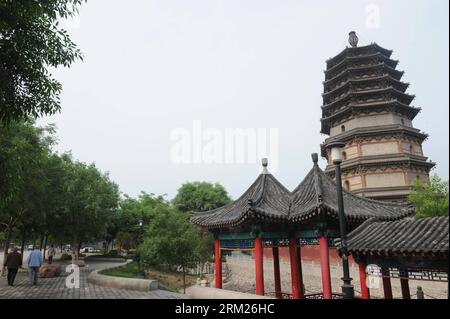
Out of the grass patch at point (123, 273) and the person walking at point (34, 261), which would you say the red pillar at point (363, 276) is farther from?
the grass patch at point (123, 273)

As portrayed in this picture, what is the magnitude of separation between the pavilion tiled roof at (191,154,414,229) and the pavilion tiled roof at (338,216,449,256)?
2055 millimetres

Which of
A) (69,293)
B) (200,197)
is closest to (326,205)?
(69,293)

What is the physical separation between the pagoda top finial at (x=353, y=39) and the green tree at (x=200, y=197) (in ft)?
108

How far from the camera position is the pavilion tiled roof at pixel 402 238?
675 centimetres

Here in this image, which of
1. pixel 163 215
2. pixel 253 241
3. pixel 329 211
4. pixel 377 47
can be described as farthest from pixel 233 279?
pixel 377 47

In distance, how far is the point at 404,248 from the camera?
7344 mm

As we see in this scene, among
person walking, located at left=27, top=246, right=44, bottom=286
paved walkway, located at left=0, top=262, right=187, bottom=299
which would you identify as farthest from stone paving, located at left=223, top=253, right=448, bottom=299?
person walking, located at left=27, top=246, right=44, bottom=286

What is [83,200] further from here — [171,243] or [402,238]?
[402,238]

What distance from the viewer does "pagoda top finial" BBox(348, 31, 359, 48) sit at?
33.8m

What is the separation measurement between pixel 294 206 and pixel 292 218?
1300mm

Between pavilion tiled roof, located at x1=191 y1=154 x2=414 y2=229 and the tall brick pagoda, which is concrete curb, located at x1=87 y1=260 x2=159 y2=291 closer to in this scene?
pavilion tiled roof, located at x1=191 y1=154 x2=414 y2=229

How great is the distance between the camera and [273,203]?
13.2 m

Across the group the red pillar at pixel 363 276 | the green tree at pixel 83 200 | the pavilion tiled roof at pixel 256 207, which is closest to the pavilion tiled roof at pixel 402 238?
the red pillar at pixel 363 276
